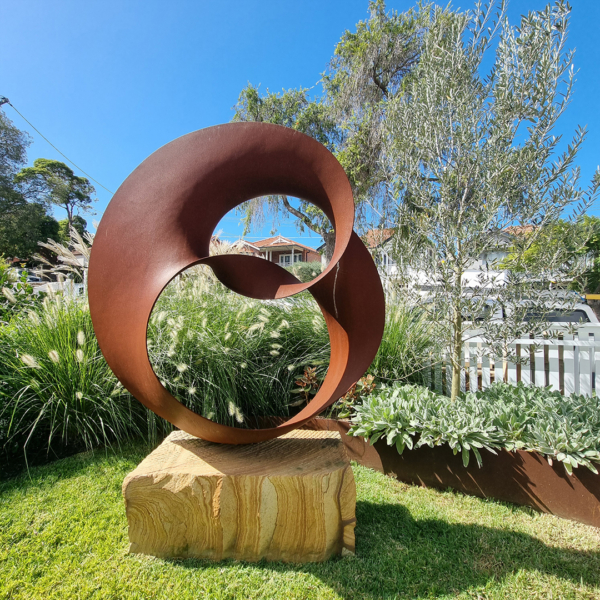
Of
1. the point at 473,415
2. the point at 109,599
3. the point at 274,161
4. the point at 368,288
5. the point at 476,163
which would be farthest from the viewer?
the point at 476,163

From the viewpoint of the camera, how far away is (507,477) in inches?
95.3

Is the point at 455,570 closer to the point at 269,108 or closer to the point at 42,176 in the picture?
the point at 269,108

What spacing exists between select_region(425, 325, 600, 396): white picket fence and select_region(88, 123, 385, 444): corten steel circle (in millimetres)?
1944

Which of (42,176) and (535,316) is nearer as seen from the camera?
(535,316)

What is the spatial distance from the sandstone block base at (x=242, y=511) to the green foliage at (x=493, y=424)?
0.80 meters

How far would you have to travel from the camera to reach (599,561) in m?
1.86

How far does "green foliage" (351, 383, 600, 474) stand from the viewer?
88.4 inches

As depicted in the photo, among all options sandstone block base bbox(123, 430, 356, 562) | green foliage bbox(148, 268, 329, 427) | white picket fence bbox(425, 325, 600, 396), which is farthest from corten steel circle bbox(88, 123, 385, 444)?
white picket fence bbox(425, 325, 600, 396)

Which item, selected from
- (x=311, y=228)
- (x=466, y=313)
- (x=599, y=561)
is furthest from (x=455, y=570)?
(x=311, y=228)

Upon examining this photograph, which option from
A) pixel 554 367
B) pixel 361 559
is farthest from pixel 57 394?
pixel 554 367

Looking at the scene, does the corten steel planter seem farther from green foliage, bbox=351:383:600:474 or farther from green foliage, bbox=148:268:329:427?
green foliage, bbox=148:268:329:427

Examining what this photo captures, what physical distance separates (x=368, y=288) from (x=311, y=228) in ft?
48.9

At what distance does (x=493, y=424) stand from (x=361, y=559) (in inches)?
50.3

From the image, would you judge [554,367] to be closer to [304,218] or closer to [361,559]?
[361,559]
